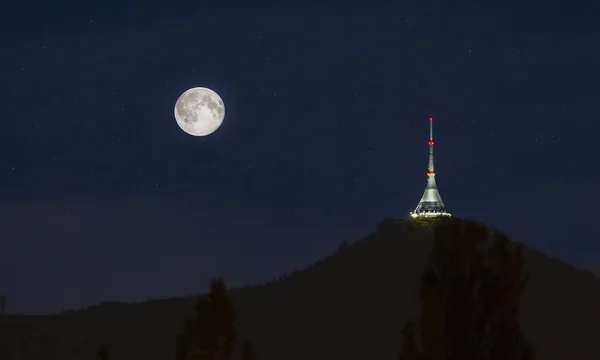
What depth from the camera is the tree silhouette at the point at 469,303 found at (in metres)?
45.4

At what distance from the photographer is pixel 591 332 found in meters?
93.6

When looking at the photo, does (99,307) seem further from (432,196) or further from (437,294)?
(437,294)

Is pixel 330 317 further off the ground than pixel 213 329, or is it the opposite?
pixel 330 317

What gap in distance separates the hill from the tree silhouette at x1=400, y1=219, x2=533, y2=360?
4248cm

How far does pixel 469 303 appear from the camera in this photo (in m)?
46.1

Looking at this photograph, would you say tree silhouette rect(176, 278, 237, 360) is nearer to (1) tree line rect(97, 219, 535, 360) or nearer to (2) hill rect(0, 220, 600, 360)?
(1) tree line rect(97, 219, 535, 360)

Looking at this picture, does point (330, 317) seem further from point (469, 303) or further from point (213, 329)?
point (469, 303)

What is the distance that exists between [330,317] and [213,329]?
45.6 meters

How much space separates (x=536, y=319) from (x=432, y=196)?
65.0 ft

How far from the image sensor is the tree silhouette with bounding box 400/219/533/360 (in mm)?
45422

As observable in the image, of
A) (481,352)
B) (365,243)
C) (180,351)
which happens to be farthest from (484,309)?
(365,243)

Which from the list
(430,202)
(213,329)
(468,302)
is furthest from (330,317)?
(468,302)

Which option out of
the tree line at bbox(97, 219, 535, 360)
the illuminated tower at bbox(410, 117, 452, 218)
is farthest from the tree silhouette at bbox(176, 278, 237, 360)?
the illuminated tower at bbox(410, 117, 452, 218)

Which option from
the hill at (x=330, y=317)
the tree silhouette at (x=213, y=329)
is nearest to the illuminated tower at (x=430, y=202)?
the hill at (x=330, y=317)
